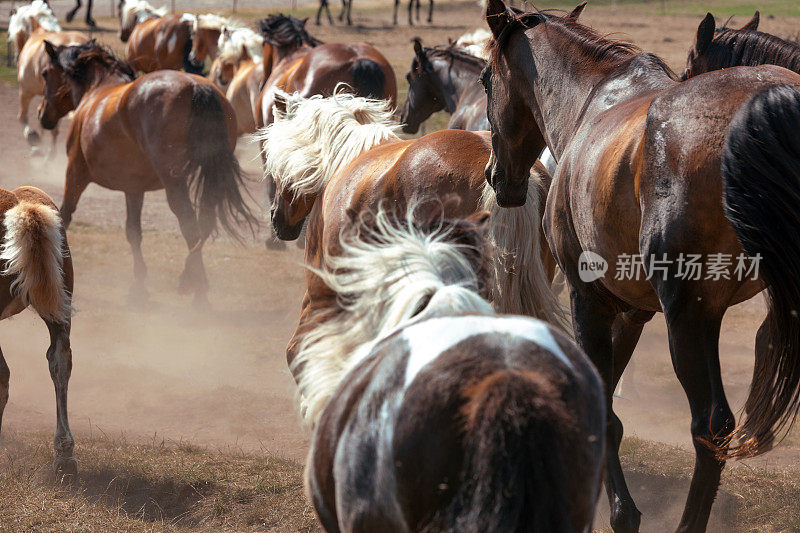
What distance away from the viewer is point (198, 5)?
94.1 feet

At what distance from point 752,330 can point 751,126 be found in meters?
5.19

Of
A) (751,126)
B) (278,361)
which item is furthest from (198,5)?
(751,126)

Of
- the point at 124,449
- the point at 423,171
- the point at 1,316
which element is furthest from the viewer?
the point at 124,449

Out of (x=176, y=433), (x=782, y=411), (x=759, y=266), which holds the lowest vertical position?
(x=176, y=433)

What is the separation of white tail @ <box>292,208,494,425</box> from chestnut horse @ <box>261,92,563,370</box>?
92 cm

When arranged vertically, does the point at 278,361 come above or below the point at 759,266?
below

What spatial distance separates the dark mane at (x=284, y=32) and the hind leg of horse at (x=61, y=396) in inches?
260

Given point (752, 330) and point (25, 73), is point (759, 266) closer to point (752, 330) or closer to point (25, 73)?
point (752, 330)

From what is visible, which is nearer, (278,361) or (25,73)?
(278,361)

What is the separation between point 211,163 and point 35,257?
365 cm

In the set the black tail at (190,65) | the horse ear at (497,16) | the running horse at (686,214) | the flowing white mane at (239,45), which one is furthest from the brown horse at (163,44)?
the running horse at (686,214)

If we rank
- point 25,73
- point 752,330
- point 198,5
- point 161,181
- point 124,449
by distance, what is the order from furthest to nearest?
point 198,5 → point 25,73 → point 161,181 → point 752,330 → point 124,449

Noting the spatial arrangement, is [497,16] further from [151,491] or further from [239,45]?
[239,45]

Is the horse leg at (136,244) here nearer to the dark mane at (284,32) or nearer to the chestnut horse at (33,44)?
the dark mane at (284,32)
